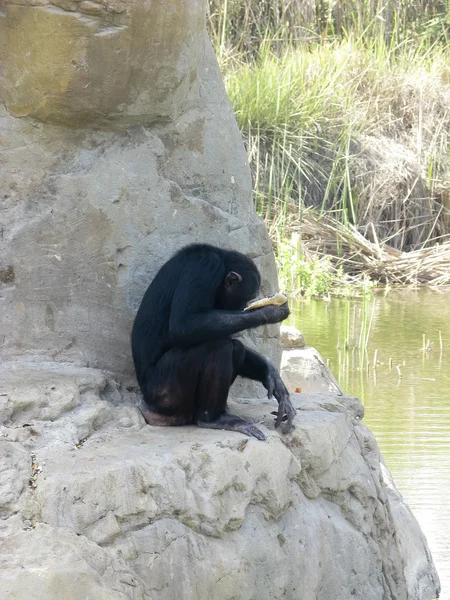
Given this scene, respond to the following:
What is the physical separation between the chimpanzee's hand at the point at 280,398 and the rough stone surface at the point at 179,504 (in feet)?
0.20

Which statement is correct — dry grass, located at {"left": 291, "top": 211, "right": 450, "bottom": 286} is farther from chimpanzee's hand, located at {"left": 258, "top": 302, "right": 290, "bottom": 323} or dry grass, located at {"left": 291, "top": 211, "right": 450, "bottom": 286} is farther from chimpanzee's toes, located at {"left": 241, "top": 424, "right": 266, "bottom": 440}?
chimpanzee's toes, located at {"left": 241, "top": 424, "right": 266, "bottom": 440}

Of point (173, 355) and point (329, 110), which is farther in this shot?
point (329, 110)

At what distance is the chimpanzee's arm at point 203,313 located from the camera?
14.1 ft

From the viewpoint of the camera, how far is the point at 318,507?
4.47m

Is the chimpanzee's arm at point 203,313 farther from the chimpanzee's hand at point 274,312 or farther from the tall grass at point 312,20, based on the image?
the tall grass at point 312,20

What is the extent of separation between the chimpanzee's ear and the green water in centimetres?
204

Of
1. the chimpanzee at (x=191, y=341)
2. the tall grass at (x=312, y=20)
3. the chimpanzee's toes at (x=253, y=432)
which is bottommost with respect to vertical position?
the tall grass at (x=312, y=20)

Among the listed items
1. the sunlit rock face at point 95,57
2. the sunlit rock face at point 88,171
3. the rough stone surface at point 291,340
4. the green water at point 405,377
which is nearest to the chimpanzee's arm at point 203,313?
the sunlit rock face at point 88,171

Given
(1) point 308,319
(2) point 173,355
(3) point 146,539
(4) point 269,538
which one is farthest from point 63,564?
(1) point 308,319

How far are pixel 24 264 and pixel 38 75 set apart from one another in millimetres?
896

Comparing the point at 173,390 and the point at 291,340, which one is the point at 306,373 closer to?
the point at 291,340

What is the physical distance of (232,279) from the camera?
4.62 m

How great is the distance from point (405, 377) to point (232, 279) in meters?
4.25

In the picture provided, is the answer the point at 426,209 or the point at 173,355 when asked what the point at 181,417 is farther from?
the point at 426,209
